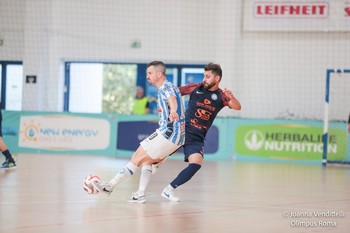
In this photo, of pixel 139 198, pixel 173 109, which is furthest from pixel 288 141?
pixel 173 109

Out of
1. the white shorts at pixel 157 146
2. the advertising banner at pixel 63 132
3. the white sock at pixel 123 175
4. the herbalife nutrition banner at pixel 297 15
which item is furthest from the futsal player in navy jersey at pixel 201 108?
the herbalife nutrition banner at pixel 297 15

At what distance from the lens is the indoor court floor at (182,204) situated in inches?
287

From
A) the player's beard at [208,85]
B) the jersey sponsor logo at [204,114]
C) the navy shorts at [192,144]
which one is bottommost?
the navy shorts at [192,144]

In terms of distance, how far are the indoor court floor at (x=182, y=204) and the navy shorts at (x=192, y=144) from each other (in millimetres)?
684

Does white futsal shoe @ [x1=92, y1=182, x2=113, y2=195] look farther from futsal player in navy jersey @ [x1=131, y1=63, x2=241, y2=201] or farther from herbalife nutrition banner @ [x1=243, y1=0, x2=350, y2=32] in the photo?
herbalife nutrition banner @ [x1=243, y1=0, x2=350, y2=32]

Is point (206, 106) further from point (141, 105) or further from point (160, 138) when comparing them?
point (141, 105)

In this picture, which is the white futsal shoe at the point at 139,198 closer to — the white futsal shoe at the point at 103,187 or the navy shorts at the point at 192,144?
the white futsal shoe at the point at 103,187

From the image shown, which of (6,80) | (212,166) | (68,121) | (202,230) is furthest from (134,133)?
(202,230)

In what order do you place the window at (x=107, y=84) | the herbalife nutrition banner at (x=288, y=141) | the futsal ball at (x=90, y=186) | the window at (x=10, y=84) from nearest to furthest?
the futsal ball at (x=90, y=186), the herbalife nutrition banner at (x=288, y=141), the window at (x=107, y=84), the window at (x=10, y=84)

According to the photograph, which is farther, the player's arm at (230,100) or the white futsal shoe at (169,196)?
the player's arm at (230,100)

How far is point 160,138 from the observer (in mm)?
9281

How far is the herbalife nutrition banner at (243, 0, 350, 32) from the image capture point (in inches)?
858

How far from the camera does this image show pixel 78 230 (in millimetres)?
6781

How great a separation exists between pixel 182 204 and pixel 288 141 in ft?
36.0
